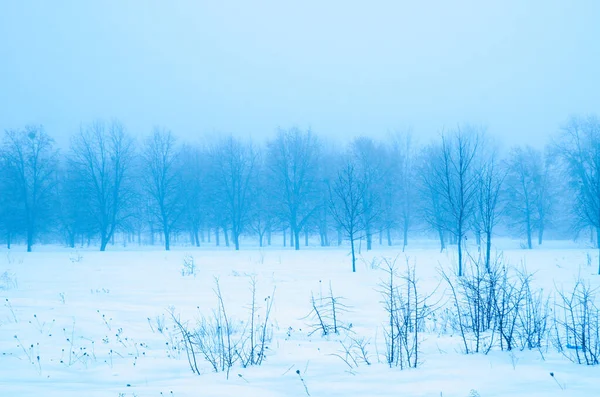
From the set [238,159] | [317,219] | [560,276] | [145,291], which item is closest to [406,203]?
[317,219]

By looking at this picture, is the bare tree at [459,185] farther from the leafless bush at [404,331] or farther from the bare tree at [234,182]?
the bare tree at [234,182]

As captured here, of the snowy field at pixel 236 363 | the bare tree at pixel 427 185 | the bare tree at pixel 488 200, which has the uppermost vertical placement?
the bare tree at pixel 427 185

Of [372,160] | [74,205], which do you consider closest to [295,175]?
[372,160]

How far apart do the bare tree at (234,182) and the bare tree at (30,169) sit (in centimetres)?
1505

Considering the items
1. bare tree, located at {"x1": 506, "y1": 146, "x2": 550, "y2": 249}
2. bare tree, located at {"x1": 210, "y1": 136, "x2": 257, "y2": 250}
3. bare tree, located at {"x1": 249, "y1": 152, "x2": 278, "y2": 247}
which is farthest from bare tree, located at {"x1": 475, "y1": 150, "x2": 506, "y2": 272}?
bare tree, located at {"x1": 210, "y1": 136, "x2": 257, "y2": 250}

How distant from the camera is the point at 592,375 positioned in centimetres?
465

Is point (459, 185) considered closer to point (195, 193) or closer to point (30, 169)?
point (195, 193)

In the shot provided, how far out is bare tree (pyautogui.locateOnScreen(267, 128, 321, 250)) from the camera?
129ft

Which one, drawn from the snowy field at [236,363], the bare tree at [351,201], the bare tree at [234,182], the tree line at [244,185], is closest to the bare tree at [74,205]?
the tree line at [244,185]

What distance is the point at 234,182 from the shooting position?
4228 centimetres

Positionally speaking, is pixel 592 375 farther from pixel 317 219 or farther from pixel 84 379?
pixel 317 219

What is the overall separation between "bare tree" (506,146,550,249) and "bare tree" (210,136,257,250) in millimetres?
25331

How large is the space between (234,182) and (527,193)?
2844cm

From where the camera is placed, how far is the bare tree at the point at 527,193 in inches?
1601
